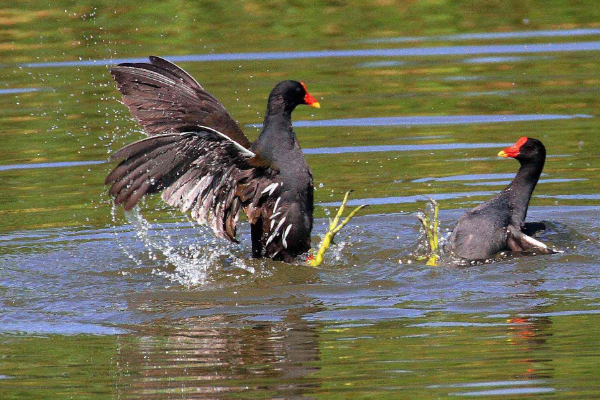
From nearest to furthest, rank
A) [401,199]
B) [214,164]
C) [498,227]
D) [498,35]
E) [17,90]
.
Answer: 1. [214,164]
2. [498,227]
3. [401,199]
4. [17,90]
5. [498,35]

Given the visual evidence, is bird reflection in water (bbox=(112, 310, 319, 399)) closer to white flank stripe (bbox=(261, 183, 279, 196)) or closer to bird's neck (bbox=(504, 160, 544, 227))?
white flank stripe (bbox=(261, 183, 279, 196))

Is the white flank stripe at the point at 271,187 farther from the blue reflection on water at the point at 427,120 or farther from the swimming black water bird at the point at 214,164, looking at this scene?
the blue reflection on water at the point at 427,120

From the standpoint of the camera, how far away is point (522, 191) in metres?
6.38

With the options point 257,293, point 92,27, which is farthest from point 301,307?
point 92,27

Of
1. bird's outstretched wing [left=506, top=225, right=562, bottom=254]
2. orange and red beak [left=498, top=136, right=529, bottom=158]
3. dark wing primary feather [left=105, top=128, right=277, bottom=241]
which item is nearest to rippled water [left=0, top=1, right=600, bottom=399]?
bird's outstretched wing [left=506, top=225, right=562, bottom=254]

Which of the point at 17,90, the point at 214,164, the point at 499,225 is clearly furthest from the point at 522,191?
the point at 17,90

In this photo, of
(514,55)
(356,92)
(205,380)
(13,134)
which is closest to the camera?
(205,380)

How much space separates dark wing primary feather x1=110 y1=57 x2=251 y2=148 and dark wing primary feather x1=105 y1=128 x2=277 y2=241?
0.59 m

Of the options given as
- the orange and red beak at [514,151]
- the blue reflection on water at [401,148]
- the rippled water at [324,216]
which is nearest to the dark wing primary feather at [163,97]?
the rippled water at [324,216]

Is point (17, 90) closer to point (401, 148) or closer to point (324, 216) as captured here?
point (401, 148)

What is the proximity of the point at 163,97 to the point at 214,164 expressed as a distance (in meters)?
Answer: 0.95

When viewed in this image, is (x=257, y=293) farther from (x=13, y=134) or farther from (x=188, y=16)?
(x=188, y=16)

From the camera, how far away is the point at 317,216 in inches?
291

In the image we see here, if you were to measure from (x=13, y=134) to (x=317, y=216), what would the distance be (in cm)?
335
